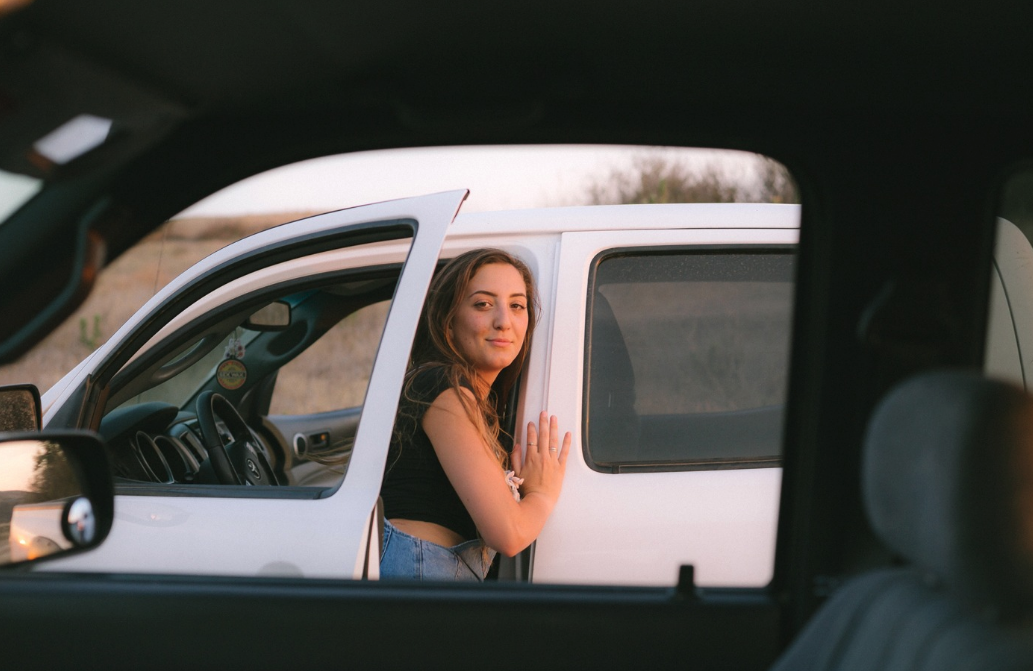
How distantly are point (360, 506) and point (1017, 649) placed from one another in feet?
4.65

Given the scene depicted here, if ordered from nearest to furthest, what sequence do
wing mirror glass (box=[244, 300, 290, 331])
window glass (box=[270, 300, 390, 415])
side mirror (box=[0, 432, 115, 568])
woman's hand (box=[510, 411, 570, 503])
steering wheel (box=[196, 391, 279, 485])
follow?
side mirror (box=[0, 432, 115, 568]) → woman's hand (box=[510, 411, 570, 503]) → steering wheel (box=[196, 391, 279, 485]) → wing mirror glass (box=[244, 300, 290, 331]) → window glass (box=[270, 300, 390, 415])

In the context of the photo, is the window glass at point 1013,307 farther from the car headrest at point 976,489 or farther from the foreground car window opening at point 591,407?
the car headrest at point 976,489

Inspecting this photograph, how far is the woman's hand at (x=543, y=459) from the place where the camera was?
2166 mm

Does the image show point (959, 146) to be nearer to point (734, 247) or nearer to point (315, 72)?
point (315, 72)

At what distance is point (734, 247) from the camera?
7.79 feet

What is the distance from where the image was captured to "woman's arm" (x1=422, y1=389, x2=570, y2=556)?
6.70 ft

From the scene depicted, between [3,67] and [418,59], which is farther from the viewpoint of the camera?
[418,59]

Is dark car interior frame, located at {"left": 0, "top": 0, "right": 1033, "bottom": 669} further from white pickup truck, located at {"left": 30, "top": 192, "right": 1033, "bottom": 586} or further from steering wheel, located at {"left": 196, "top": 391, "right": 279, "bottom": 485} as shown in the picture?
steering wheel, located at {"left": 196, "top": 391, "right": 279, "bottom": 485}

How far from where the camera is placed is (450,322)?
2371 millimetres

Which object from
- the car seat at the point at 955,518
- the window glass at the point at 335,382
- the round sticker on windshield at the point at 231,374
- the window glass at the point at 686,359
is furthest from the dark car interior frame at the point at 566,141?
the window glass at the point at 335,382

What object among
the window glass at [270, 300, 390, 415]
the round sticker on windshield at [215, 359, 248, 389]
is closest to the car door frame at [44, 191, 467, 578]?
the round sticker on windshield at [215, 359, 248, 389]

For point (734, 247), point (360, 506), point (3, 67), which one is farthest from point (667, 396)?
point (3, 67)

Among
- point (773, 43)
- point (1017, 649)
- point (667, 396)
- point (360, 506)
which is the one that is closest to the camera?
point (1017, 649)

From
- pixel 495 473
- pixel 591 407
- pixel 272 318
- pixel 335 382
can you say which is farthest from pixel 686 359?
pixel 335 382
